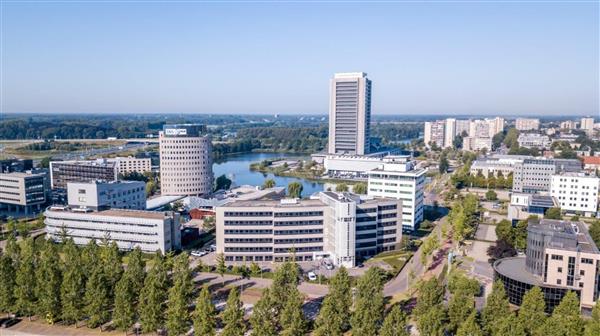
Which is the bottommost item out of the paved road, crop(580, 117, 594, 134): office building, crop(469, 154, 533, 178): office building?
the paved road

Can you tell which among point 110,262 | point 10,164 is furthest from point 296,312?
point 10,164

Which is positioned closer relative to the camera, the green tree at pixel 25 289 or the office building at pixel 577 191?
the green tree at pixel 25 289

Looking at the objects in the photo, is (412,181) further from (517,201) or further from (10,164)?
(10,164)

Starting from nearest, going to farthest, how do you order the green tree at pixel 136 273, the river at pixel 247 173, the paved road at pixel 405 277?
the green tree at pixel 136 273 → the paved road at pixel 405 277 → the river at pixel 247 173

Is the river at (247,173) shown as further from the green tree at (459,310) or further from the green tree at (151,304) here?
the green tree at (459,310)

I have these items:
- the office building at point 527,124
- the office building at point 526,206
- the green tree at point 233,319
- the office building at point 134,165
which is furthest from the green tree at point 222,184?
the office building at point 527,124

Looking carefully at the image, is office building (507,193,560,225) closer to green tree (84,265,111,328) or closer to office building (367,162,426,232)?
office building (367,162,426,232)

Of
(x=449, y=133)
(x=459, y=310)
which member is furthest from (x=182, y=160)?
(x=449, y=133)

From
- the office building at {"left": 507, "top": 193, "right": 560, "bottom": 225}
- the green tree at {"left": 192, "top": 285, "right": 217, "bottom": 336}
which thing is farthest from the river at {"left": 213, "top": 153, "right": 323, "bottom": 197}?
the green tree at {"left": 192, "top": 285, "right": 217, "bottom": 336}
